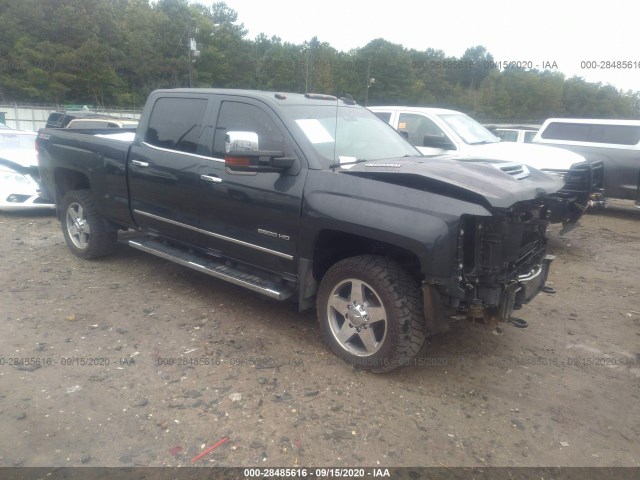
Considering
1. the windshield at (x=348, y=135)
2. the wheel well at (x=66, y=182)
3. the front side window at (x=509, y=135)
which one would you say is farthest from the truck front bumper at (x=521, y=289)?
the front side window at (x=509, y=135)

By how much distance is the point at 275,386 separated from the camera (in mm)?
3344

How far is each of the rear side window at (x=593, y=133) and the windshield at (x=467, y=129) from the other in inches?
143

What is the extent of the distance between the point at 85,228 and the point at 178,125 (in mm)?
1988

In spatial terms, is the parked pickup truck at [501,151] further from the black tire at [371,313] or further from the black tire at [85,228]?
the black tire at [85,228]

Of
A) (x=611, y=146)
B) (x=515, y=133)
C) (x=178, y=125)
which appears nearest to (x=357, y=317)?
(x=178, y=125)

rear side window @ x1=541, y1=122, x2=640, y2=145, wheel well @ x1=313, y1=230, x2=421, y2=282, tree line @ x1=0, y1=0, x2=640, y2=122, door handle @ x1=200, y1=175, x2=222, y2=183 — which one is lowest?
wheel well @ x1=313, y1=230, x2=421, y2=282

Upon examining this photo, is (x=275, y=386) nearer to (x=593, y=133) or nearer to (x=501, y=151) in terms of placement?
(x=501, y=151)

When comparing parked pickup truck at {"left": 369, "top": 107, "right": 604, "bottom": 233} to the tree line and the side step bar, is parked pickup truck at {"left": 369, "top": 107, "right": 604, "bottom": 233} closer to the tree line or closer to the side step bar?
the side step bar

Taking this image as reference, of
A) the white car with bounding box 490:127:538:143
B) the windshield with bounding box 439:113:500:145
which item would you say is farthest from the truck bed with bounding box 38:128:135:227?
the white car with bounding box 490:127:538:143

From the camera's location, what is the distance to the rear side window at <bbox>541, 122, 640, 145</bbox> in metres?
9.99

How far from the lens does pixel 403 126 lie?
807 cm

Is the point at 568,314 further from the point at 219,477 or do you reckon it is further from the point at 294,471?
the point at 219,477

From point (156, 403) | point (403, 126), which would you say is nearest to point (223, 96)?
point (156, 403)

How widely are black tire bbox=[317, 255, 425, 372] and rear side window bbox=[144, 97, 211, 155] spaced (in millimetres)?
1698
